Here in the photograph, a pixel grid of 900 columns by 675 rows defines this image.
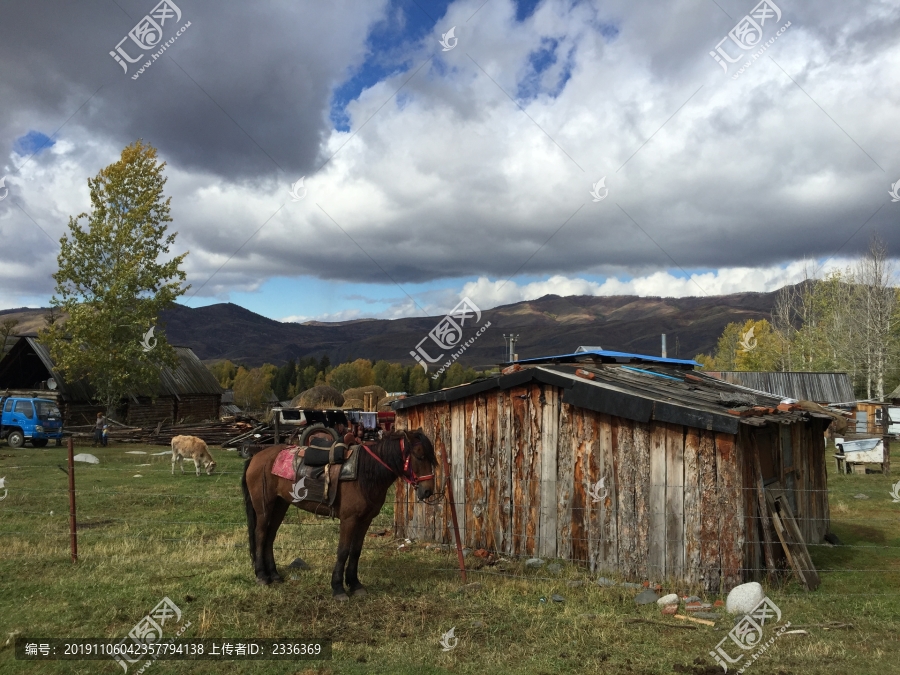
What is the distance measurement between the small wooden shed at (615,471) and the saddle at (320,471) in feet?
10.3

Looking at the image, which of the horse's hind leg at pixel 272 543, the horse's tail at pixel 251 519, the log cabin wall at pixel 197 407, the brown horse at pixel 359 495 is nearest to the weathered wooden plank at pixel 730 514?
the brown horse at pixel 359 495

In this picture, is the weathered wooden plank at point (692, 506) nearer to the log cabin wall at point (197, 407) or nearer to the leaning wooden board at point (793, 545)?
the leaning wooden board at point (793, 545)

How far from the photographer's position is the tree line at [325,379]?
356ft

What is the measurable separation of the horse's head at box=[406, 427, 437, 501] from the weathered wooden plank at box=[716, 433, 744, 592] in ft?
12.5

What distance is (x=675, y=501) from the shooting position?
8.67 meters

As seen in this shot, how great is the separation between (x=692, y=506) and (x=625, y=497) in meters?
0.94

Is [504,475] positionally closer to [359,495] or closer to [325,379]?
[359,495]

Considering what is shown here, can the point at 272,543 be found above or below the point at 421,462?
below

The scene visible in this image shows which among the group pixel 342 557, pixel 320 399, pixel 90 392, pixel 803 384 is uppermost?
pixel 803 384

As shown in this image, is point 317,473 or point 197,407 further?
point 197,407

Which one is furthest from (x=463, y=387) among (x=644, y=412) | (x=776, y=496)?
(x=776, y=496)

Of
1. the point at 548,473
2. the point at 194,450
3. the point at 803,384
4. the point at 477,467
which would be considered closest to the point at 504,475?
the point at 477,467

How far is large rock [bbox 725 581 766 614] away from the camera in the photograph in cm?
742

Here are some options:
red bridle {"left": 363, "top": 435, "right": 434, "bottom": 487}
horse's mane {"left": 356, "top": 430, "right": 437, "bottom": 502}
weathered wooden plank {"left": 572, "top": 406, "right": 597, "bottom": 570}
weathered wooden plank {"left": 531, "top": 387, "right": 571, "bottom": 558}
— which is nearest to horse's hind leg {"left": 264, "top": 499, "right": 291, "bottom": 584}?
horse's mane {"left": 356, "top": 430, "right": 437, "bottom": 502}
